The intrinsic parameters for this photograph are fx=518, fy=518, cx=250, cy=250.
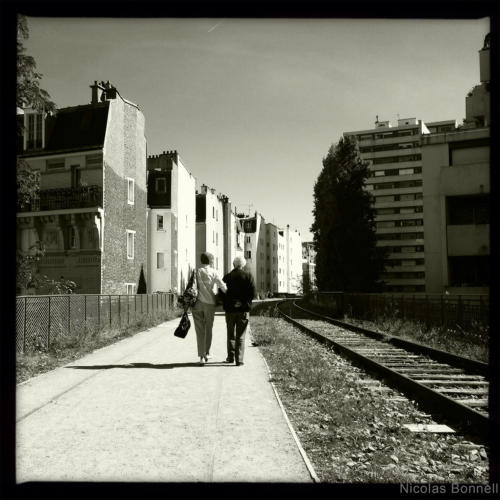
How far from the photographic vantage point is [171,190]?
42.4m

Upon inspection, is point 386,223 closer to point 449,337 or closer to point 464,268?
point 464,268

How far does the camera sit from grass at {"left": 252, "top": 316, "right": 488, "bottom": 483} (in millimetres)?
4223

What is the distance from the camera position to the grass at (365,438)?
4.22 meters

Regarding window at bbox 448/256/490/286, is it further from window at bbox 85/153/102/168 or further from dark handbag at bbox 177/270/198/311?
dark handbag at bbox 177/270/198/311

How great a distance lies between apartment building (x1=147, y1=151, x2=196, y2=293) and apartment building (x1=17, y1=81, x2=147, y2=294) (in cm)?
823

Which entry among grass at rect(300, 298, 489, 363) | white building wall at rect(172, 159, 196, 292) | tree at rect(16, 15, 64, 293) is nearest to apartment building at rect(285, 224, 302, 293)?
white building wall at rect(172, 159, 196, 292)

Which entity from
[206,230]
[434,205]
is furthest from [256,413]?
[206,230]

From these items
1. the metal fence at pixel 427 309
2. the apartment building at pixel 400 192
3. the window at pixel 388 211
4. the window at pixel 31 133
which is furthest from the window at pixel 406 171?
the window at pixel 31 133

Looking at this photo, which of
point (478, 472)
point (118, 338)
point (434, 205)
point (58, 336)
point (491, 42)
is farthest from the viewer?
point (434, 205)

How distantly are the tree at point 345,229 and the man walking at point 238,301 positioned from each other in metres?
29.9

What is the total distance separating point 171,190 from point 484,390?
36.6 metres

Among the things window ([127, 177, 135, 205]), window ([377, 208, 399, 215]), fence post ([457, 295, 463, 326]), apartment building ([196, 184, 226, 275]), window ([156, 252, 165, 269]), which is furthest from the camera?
window ([377, 208, 399, 215])
